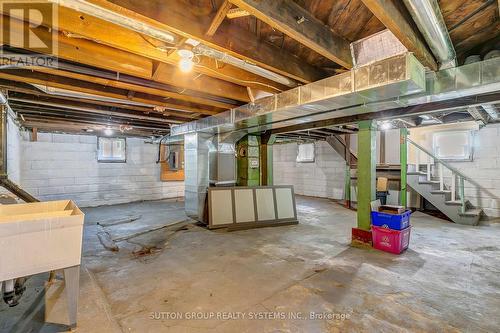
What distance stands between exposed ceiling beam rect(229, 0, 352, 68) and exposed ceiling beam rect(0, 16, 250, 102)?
879mm

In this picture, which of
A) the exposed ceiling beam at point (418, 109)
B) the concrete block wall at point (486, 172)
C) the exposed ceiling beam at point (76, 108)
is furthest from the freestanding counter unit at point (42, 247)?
the concrete block wall at point (486, 172)

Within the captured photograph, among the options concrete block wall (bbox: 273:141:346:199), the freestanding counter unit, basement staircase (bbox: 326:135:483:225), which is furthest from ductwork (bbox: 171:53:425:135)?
concrete block wall (bbox: 273:141:346:199)

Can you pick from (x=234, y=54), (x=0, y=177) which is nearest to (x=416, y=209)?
(x=234, y=54)

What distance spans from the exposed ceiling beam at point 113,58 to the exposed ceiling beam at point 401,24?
1344mm

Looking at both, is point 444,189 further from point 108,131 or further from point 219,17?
point 108,131

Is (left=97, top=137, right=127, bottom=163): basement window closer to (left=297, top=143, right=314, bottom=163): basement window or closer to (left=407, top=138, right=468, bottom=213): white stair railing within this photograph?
(left=297, top=143, right=314, bottom=163): basement window

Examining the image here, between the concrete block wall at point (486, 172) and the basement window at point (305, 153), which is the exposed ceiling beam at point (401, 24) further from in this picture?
the basement window at point (305, 153)

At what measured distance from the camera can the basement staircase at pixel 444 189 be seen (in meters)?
4.70

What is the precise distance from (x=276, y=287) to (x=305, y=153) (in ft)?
21.7

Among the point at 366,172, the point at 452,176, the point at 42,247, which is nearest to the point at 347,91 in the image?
the point at 366,172

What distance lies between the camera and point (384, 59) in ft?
6.28

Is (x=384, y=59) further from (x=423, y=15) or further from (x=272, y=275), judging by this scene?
(x=272, y=275)

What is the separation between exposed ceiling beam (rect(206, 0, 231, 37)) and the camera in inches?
56.1

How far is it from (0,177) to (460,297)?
4.78 m
